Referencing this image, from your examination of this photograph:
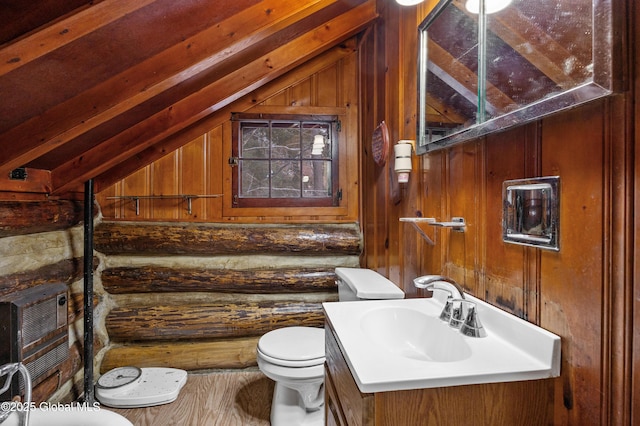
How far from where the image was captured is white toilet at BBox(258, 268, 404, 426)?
162cm

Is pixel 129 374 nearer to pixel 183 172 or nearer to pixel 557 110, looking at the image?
pixel 183 172

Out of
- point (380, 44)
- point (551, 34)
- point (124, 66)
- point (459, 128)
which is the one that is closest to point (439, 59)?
point (459, 128)

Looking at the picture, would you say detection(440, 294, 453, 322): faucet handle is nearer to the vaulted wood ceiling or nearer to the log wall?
the vaulted wood ceiling

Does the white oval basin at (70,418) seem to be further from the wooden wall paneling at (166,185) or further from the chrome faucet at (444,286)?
the wooden wall paneling at (166,185)

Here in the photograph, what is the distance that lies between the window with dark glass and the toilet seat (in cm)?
104

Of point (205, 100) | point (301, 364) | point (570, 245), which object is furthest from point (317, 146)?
point (570, 245)

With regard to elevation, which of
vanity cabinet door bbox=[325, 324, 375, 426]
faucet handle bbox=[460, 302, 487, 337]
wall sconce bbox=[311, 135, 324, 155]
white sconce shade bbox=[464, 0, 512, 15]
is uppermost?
white sconce shade bbox=[464, 0, 512, 15]

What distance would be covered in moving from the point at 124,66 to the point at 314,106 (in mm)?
1565

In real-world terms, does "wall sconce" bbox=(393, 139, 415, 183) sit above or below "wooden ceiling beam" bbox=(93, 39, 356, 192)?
below

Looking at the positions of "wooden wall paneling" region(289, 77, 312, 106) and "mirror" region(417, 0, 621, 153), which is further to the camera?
"wooden wall paneling" region(289, 77, 312, 106)

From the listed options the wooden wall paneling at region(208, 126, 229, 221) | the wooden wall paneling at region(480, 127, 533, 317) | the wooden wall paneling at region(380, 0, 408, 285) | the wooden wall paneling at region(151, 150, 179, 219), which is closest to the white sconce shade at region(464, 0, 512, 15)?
the wooden wall paneling at region(480, 127, 533, 317)

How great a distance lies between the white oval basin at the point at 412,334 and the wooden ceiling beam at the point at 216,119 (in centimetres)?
197

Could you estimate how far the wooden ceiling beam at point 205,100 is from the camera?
6.05ft

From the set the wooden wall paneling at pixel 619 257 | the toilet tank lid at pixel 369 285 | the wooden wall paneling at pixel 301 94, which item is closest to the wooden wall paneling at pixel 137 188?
the wooden wall paneling at pixel 301 94
